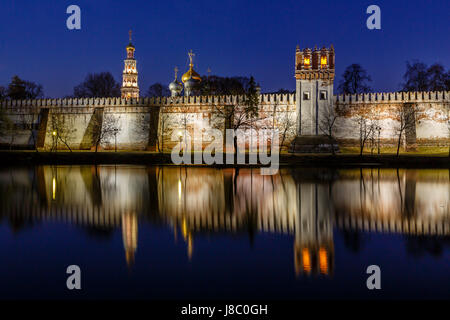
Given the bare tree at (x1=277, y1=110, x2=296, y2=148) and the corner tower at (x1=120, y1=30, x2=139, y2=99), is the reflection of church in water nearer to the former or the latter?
the bare tree at (x1=277, y1=110, x2=296, y2=148)

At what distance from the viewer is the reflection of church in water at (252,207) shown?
8.11m

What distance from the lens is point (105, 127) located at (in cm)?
3597

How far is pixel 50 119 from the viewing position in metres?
37.2

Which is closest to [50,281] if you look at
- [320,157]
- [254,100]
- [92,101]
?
[320,157]

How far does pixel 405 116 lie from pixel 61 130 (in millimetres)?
26536

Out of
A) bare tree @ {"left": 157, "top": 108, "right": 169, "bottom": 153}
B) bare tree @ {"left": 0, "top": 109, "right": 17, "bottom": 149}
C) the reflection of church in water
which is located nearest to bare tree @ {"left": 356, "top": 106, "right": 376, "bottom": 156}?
the reflection of church in water

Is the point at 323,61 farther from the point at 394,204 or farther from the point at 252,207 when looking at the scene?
the point at 252,207

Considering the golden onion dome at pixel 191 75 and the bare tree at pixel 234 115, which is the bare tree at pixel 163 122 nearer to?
the bare tree at pixel 234 115

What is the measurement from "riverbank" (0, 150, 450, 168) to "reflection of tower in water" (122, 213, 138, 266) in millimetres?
16275

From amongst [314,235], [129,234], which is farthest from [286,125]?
[129,234]

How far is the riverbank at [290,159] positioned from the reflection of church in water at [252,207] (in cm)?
850

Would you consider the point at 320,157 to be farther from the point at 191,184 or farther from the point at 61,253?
the point at 61,253

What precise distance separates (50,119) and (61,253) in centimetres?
3326
